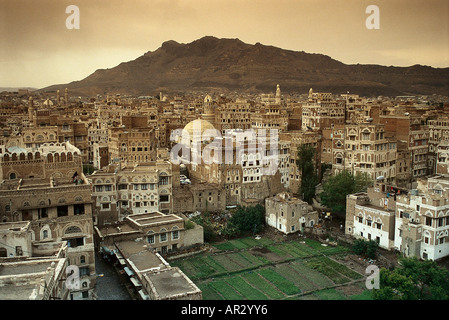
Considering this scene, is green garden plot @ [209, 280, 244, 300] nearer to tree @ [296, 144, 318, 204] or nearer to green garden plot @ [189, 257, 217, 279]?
green garden plot @ [189, 257, 217, 279]

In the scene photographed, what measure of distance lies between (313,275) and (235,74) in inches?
1583

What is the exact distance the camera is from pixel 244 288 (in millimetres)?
10195

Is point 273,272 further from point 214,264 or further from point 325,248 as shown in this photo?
point 325,248

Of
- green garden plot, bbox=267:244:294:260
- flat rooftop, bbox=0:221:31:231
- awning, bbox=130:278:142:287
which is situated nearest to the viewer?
flat rooftop, bbox=0:221:31:231

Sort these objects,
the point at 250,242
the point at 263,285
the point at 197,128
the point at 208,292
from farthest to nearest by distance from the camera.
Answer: the point at 197,128 < the point at 250,242 < the point at 263,285 < the point at 208,292

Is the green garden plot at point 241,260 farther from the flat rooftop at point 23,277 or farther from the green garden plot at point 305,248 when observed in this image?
the flat rooftop at point 23,277

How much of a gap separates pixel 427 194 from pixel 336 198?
3767mm

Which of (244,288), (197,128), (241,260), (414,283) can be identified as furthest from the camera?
(197,128)

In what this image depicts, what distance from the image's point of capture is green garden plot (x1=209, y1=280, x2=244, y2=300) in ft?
32.0

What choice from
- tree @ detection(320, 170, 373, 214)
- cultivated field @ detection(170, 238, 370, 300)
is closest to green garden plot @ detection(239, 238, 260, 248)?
cultivated field @ detection(170, 238, 370, 300)

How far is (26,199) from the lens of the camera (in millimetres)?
9414

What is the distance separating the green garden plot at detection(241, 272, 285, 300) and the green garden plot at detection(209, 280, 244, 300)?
0.58m

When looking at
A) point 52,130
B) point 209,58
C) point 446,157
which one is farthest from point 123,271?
point 209,58

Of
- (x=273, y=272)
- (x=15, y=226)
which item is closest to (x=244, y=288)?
(x=273, y=272)
